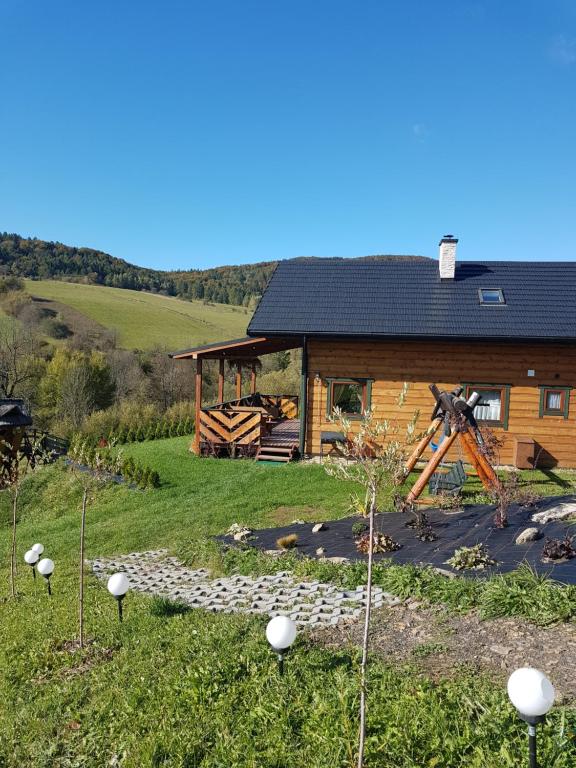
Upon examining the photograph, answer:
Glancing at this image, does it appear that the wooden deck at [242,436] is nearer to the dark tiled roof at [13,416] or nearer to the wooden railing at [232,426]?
the wooden railing at [232,426]

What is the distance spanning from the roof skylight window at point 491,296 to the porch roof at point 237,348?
5.29m

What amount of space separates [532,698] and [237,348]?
43.0 feet

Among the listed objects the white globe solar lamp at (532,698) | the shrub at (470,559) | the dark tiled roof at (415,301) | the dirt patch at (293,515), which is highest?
the dark tiled roof at (415,301)

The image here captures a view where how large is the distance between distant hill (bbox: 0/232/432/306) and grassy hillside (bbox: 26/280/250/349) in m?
8.82

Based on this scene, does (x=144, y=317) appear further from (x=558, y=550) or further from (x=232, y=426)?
(x=558, y=550)

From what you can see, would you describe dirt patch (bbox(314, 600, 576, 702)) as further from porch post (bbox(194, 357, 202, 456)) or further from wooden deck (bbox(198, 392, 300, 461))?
porch post (bbox(194, 357, 202, 456))

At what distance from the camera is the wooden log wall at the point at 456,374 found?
42.7 feet

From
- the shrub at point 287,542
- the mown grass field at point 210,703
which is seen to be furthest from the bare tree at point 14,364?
the shrub at point 287,542

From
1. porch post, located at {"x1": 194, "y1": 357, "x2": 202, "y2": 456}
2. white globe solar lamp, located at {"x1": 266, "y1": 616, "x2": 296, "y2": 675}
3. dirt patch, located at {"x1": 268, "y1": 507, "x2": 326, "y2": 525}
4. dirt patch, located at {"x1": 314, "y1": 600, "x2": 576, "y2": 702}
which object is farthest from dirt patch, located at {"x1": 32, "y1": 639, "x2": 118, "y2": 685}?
porch post, located at {"x1": 194, "y1": 357, "x2": 202, "y2": 456}

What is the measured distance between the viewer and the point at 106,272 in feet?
269

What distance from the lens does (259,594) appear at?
6188mm

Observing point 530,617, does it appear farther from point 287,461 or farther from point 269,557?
point 287,461

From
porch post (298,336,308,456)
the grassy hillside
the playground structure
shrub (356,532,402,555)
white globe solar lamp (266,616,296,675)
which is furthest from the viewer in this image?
the grassy hillside

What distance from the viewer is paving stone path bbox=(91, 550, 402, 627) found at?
18.3ft
